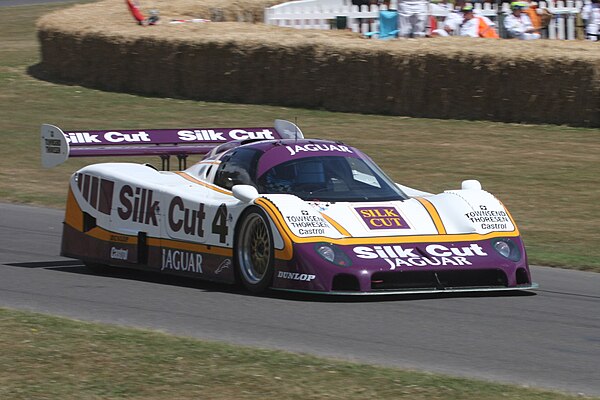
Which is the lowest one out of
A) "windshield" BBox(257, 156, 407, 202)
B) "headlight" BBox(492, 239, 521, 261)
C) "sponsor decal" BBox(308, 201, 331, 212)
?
"headlight" BBox(492, 239, 521, 261)

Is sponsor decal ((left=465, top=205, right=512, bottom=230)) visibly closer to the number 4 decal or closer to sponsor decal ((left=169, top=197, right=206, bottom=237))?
the number 4 decal

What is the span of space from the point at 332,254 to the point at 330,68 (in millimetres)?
12367

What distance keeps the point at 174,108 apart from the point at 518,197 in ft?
28.4

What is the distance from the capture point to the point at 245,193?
9.08 meters

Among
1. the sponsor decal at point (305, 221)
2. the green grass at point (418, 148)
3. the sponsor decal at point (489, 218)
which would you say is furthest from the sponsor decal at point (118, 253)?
the green grass at point (418, 148)

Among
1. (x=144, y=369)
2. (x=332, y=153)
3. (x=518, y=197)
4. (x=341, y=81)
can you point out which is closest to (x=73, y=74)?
(x=341, y=81)

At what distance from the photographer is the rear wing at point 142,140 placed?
10.8 meters

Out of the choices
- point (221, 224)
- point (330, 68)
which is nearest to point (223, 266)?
point (221, 224)

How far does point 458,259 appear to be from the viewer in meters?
8.70

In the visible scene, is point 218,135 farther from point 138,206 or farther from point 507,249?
point 507,249

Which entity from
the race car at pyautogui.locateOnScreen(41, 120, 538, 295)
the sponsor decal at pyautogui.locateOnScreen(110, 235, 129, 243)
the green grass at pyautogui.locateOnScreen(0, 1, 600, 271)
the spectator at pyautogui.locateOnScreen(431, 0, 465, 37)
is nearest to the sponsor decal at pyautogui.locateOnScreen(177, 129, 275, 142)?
the race car at pyautogui.locateOnScreen(41, 120, 538, 295)

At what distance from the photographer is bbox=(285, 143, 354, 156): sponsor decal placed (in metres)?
9.72

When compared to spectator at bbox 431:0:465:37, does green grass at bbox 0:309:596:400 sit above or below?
below

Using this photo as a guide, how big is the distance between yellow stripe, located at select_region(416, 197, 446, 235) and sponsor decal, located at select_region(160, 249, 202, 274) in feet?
5.41
